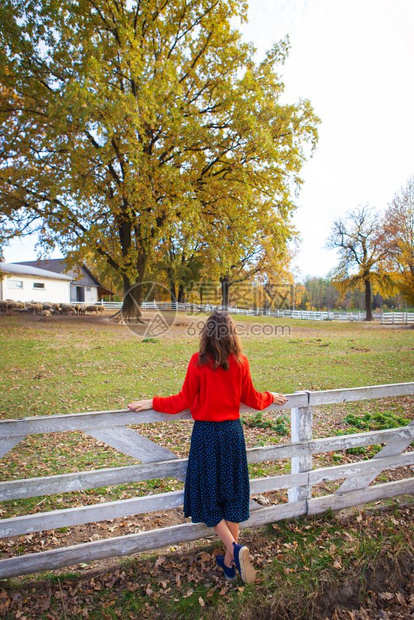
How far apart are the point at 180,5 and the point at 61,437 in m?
20.2

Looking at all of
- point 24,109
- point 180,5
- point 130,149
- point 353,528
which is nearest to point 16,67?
point 24,109

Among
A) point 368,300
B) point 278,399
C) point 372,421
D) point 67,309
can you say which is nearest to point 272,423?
point 372,421

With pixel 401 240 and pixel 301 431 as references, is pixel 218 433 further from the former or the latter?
pixel 401 240

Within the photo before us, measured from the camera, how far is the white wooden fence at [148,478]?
282 cm

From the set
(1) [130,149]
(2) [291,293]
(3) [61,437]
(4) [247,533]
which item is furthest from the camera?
(2) [291,293]

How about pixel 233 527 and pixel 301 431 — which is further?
pixel 301 431

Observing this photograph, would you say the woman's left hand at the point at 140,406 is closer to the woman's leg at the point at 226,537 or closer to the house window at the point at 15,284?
the woman's leg at the point at 226,537

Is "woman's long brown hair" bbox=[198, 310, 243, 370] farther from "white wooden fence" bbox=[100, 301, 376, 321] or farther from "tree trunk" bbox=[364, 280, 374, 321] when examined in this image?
"tree trunk" bbox=[364, 280, 374, 321]

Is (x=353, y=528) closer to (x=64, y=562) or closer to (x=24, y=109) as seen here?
(x=64, y=562)

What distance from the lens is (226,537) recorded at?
117 inches

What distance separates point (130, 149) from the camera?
610 inches

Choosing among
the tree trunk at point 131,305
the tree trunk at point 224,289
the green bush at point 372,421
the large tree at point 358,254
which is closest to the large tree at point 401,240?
the large tree at point 358,254

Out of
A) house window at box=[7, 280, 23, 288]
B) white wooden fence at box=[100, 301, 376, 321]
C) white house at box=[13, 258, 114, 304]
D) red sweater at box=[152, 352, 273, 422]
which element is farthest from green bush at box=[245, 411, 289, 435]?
white house at box=[13, 258, 114, 304]

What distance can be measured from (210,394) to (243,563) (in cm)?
133
